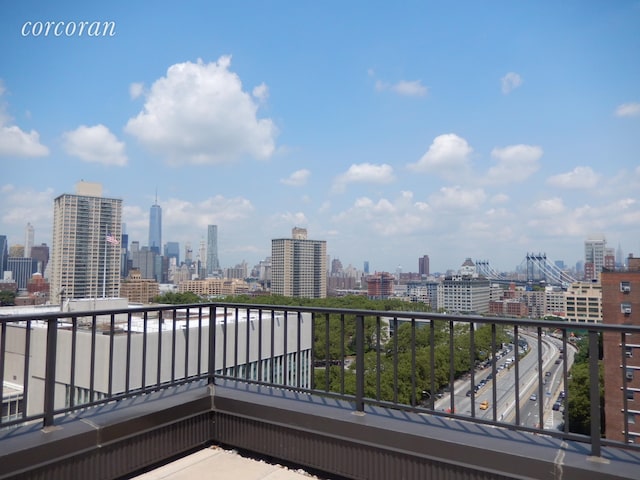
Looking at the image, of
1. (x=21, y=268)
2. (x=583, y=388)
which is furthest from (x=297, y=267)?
(x=583, y=388)

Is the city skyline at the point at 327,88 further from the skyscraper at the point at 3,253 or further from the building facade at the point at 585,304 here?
the skyscraper at the point at 3,253

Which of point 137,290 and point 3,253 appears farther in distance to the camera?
point 3,253

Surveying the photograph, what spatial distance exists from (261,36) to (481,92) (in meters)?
16.4

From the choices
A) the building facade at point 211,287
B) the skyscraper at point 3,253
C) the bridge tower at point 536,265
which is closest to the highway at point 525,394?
the building facade at point 211,287

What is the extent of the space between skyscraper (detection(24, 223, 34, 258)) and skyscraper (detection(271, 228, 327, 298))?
65.2m

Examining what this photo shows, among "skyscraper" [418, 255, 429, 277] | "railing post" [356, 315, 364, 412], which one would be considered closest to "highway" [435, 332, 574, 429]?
"railing post" [356, 315, 364, 412]

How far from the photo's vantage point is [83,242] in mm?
60406

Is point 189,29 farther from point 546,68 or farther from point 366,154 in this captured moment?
point 366,154

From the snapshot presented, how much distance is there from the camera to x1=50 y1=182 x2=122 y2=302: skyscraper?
5928 centimetres

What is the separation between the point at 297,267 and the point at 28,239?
80.8 m

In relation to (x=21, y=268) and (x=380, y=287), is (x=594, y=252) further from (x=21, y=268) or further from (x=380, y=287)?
(x=21, y=268)

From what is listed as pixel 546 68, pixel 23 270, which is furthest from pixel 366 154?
pixel 23 270

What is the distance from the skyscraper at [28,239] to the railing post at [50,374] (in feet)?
413

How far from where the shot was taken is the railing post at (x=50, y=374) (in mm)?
2367
